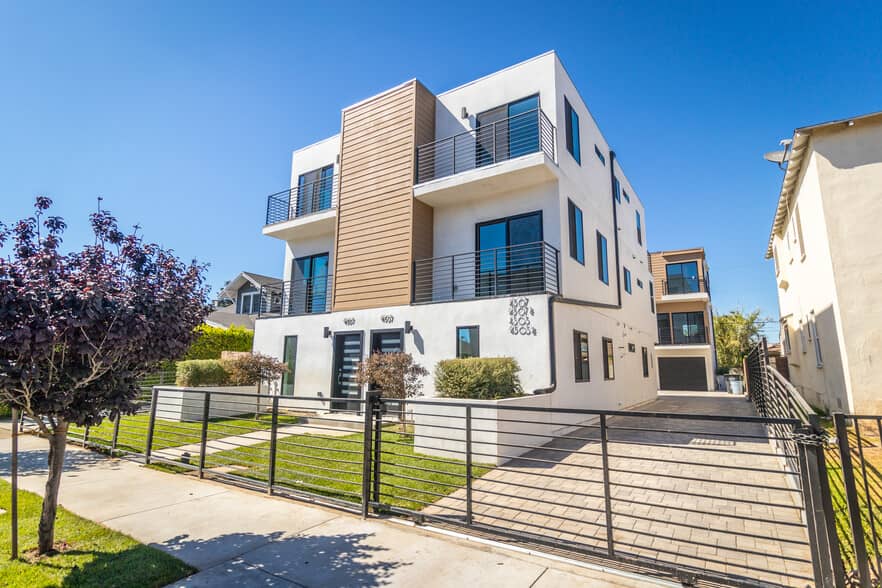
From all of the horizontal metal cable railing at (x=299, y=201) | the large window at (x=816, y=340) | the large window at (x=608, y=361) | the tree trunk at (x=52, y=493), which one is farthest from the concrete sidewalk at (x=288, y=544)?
the large window at (x=816, y=340)

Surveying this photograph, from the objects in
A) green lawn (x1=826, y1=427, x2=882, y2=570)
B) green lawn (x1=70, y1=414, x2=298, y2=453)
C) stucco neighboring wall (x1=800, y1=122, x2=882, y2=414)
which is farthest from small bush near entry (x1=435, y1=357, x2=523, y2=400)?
stucco neighboring wall (x1=800, y1=122, x2=882, y2=414)

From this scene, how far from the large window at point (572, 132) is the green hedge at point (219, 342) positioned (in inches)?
562

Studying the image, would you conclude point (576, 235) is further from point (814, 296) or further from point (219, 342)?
point (219, 342)

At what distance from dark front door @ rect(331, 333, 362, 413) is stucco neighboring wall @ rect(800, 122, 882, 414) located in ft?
37.3

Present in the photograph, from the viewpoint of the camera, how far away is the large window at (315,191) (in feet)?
51.6

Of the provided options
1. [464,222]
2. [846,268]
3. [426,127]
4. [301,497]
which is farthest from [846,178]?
[301,497]

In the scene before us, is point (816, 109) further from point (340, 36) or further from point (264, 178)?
point (264, 178)

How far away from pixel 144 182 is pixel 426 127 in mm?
7986

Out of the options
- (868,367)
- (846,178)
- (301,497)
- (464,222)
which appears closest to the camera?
(301,497)

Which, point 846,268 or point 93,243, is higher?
point 846,268

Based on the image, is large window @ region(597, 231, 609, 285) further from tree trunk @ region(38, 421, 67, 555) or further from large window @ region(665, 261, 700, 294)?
large window @ region(665, 261, 700, 294)

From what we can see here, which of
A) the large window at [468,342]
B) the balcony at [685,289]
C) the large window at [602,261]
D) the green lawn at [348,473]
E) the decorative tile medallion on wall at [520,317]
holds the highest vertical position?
the balcony at [685,289]

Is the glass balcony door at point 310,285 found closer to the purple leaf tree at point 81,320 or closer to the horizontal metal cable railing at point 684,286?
the purple leaf tree at point 81,320

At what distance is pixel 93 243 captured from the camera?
12.9 ft
